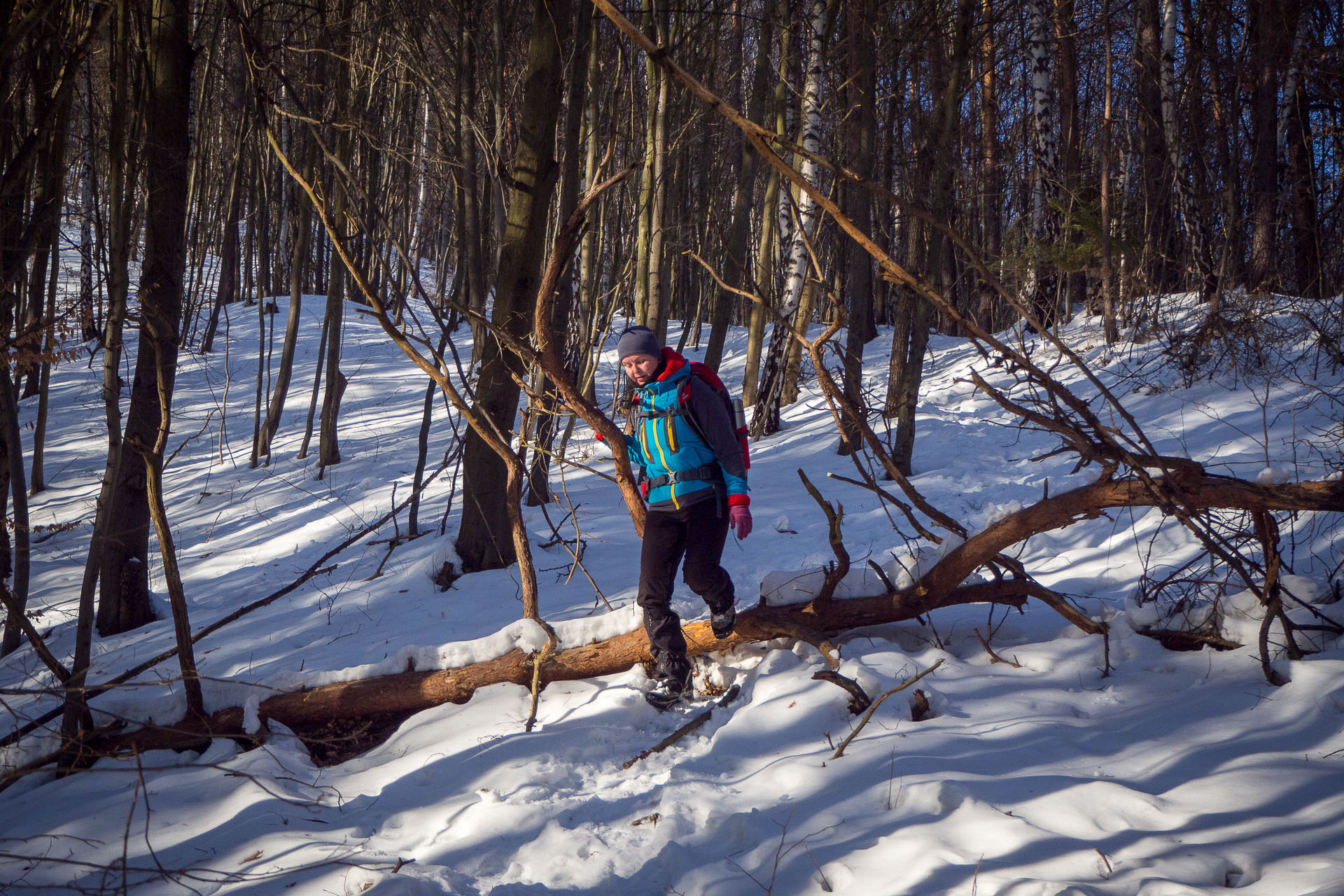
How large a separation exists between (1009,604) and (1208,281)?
30.2 ft

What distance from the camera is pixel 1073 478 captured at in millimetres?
7508

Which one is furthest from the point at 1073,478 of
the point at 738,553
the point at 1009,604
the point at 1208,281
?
the point at 1208,281

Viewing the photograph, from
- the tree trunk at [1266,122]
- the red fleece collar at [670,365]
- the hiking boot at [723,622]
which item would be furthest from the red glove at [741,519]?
the tree trunk at [1266,122]

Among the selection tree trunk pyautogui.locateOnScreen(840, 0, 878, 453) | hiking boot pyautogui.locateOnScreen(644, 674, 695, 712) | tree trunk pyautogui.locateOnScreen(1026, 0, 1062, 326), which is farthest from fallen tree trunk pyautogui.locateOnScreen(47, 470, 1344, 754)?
tree trunk pyautogui.locateOnScreen(1026, 0, 1062, 326)

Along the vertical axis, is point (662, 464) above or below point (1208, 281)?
below

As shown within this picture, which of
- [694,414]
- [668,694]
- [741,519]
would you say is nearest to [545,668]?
[668,694]

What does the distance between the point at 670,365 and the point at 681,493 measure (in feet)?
2.08

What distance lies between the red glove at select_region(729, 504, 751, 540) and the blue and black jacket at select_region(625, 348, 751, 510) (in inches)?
1.5

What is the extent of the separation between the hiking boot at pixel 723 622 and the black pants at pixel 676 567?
30 millimetres

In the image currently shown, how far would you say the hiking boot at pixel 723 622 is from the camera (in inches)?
146

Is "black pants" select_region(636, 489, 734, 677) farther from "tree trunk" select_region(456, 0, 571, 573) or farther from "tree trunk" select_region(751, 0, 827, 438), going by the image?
"tree trunk" select_region(751, 0, 827, 438)

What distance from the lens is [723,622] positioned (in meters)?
3.72

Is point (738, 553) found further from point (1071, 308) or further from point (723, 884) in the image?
point (1071, 308)

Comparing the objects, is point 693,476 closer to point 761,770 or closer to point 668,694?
point 668,694
